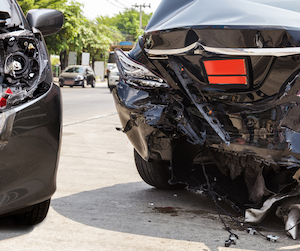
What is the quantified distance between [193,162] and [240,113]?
39.3 inches

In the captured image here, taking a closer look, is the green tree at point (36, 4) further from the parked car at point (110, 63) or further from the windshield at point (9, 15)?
the windshield at point (9, 15)

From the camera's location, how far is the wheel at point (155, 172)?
3748mm

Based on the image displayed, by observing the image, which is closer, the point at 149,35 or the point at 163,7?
the point at 149,35

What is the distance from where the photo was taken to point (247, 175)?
10.5 feet

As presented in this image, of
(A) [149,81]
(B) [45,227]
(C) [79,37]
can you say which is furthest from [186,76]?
(C) [79,37]

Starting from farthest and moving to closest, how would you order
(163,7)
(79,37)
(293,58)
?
1. (79,37)
2. (163,7)
3. (293,58)

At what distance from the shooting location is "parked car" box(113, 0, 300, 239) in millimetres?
2443

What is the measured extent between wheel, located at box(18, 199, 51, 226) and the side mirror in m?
Answer: 1.16

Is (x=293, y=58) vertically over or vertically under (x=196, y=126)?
over

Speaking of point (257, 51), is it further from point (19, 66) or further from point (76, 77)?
point (76, 77)

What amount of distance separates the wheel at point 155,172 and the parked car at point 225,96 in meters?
0.26

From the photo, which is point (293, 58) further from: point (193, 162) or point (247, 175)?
point (193, 162)

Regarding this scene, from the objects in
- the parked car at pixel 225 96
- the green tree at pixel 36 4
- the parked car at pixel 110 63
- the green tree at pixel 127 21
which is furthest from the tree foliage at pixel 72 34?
the green tree at pixel 127 21

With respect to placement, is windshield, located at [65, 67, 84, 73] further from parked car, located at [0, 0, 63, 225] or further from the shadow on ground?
parked car, located at [0, 0, 63, 225]
